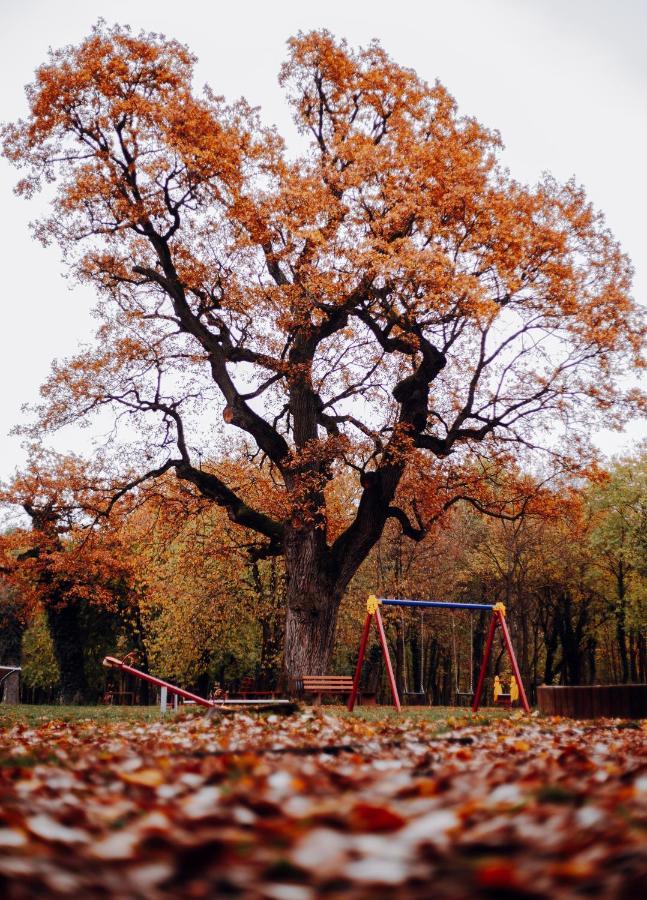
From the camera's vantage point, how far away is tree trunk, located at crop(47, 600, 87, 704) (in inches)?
1300

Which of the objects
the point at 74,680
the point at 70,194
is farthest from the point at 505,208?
the point at 74,680

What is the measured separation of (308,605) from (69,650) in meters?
18.2

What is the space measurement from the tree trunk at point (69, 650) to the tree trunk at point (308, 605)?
56.6 ft

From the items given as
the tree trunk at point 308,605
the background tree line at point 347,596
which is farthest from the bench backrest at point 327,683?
the background tree line at point 347,596

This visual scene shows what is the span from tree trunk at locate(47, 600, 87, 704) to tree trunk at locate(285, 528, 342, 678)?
1726 cm

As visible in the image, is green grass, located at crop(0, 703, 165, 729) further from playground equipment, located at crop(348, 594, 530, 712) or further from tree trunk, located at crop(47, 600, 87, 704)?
tree trunk, located at crop(47, 600, 87, 704)

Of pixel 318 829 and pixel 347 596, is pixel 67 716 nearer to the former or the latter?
pixel 318 829

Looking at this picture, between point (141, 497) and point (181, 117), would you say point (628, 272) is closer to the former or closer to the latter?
point (181, 117)

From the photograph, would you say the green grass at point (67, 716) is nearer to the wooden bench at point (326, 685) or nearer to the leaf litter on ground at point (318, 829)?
the wooden bench at point (326, 685)

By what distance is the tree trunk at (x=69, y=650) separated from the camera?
33.0m

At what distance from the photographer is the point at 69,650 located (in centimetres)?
3322

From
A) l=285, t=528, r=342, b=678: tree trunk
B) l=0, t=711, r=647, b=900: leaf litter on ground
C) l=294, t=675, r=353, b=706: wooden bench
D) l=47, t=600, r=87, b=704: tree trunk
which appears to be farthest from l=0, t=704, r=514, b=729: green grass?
l=47, t=600, r=87, b=704: tree trunk

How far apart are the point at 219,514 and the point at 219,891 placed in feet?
96.4

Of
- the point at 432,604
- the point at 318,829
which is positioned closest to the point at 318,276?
the point at 432,604
